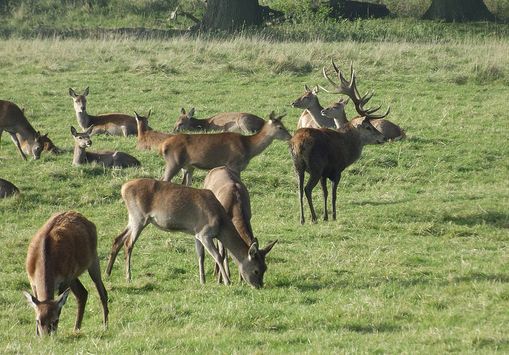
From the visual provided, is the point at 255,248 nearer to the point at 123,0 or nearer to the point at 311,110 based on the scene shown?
the point at 311,110

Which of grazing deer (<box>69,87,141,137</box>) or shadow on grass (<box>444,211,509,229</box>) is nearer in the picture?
shadow on grass (<box>444,211,509,229</box>)

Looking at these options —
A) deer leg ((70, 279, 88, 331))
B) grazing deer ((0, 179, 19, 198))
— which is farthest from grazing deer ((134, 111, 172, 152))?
deer leg ((70, 279, 88, 331))

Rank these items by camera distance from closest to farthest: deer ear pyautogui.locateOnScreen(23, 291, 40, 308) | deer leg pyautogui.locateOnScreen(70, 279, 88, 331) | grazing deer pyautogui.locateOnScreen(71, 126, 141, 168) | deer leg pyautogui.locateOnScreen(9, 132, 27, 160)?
deer ear pyautogui.locateOnScreen(23, 291, 40, 308), deer leg pyautogui.locateOnScreen(70, 279, 88, 331), grazing deer pyautogui.locateOnScreen(71, 126, 141, 168), deer leg pyautogui.locateOnScreen(9, 132, 27, 160)

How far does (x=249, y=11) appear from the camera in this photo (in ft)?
100

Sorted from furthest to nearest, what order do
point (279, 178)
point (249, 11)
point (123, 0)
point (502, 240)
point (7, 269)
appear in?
point (123, 0)
point (249, 11)
point (279, 178)
point (502, 240)
point (7, 269)

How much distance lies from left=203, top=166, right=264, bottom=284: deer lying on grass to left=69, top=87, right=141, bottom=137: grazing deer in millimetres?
6576

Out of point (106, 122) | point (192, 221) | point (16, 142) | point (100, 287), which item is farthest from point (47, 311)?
point (106, 122)

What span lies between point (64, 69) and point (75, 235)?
1462cm

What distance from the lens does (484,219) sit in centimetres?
1269

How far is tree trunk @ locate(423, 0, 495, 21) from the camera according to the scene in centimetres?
3102

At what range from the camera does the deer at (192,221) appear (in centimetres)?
975

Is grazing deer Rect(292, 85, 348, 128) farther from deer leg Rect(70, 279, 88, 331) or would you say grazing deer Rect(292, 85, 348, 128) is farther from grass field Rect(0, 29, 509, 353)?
deer leg Rect(70, 279, 88, 331)

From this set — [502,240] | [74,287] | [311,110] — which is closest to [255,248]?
[74,287]

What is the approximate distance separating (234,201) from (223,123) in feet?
23.8
